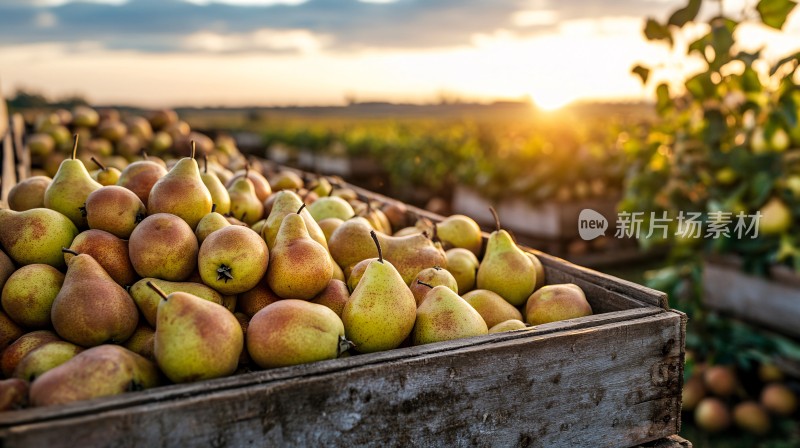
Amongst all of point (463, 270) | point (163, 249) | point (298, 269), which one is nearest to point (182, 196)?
point (163, 249)

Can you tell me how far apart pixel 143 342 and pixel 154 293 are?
13cm

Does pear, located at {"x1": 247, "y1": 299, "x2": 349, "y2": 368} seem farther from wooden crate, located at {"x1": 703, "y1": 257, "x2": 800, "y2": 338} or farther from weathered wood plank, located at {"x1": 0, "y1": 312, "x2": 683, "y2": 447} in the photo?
wooden crate, located at {"x1": 703, "y1": 257, "x2": 800, "y2": 338}

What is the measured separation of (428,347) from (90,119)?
184 inches

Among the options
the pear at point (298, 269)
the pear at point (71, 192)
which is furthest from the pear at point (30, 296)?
the pear at point (298, 269)

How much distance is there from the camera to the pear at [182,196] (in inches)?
76.4

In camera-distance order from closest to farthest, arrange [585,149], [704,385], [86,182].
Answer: [86,182], [704,385], [585,149]

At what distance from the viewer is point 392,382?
1.44m

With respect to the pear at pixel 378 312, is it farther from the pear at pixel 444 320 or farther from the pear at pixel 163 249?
the pear at pixel 163 249

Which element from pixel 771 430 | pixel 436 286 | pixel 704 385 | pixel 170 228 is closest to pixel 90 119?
pixel 170 228

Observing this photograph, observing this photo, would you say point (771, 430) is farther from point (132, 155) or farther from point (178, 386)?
point (132, 155)

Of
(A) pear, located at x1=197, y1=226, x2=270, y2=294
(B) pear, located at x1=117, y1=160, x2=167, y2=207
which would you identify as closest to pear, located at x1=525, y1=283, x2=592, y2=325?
(A) pear, located at x1=197, y1=226, x2=270, y2=294

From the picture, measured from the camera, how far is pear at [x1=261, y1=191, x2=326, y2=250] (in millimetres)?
2057

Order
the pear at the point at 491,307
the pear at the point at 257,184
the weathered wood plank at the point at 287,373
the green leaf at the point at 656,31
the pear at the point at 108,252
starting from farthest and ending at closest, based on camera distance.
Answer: the green leaf at the point at 656,31, the pear at the point at 257,184, the pear at the point at 491,307, the pear at the point at 108,252, the weathered wood plank at the point at 287,373

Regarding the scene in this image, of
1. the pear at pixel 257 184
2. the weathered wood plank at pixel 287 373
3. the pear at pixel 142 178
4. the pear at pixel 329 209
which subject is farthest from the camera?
the pear at pixel 257 184
